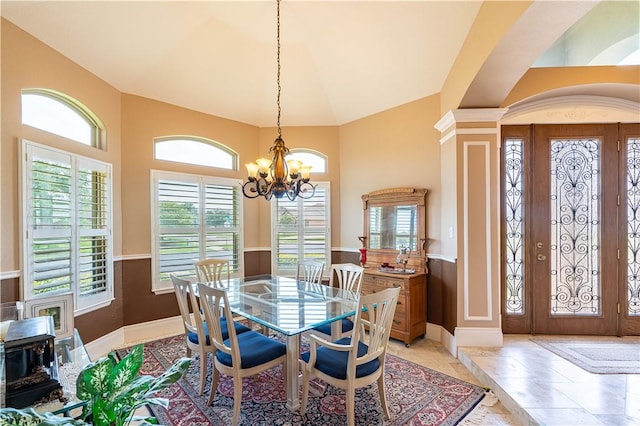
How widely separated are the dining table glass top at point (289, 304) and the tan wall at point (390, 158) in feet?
5.29

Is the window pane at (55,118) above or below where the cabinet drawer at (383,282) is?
above

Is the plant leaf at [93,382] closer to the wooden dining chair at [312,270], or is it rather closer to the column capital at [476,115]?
the wooden dining chair at [312,270]

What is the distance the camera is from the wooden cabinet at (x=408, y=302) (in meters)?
3.52

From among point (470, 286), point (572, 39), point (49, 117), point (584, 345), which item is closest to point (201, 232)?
point (49, 117)

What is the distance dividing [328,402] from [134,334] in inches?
109

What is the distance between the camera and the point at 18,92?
2.59 m

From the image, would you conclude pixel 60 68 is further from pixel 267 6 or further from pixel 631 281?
pixel 631 281

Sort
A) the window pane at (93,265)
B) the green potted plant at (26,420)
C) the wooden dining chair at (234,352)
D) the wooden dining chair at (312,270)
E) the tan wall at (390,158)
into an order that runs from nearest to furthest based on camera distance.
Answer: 1. the green potted plant at (26,420)
2. the wooden dining chair at (234,352)
3. the window pane at (93,265)
4. the wooden dining chair at (312,270)
5. the tan wall at (390,158)

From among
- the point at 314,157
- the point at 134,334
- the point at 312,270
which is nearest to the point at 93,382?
the point at 312,270

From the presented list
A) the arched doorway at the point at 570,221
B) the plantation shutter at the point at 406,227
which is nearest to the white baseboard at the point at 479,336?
the arched doorway at the point at 570,221

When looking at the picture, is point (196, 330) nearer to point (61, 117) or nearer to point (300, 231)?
point (300, 231)

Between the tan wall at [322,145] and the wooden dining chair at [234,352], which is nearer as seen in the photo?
the wooden dining chair at [234,352]

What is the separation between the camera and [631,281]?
3.46 meters

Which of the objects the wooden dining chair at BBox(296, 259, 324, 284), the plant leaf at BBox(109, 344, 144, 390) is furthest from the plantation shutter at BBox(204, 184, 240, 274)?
the plant leaf at BBox(109, 344, 144, 390)
